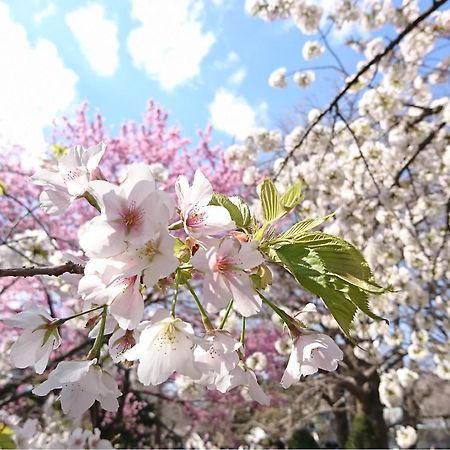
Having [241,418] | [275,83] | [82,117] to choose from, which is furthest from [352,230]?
[241,418]

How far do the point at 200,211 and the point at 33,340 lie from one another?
1.06ft

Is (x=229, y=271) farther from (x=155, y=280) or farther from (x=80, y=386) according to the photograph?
(x=80, y=386)

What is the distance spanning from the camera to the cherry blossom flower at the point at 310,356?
65cm

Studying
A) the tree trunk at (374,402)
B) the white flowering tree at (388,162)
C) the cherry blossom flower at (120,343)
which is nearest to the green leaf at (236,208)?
the cherry blossom flower at (120,343)

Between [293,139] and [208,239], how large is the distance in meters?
4.95

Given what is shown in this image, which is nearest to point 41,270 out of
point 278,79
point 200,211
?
point 200,211

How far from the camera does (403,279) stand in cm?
459

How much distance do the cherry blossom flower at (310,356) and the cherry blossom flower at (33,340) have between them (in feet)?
1.18

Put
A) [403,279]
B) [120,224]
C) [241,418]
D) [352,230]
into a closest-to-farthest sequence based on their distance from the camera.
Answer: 1. [120,224]
2. [352,230]
3. [403,279]
4. [241,418]

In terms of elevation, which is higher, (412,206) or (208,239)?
(412,206)

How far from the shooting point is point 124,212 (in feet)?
1.69

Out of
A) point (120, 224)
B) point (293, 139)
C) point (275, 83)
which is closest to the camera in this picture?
point (120, 224)

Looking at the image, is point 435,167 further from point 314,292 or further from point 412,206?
point 314,292

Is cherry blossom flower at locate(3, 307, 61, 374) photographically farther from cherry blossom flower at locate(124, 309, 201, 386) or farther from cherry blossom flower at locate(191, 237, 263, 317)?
cherry blossom flower at locate(191, 237, 263, 317)
